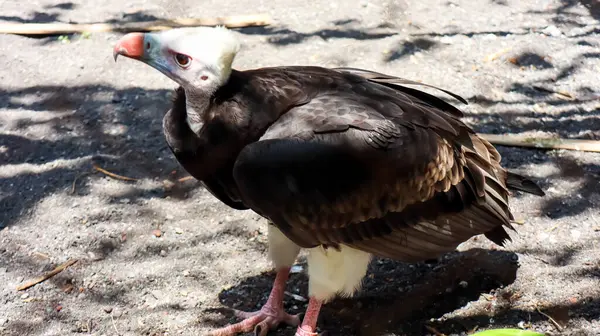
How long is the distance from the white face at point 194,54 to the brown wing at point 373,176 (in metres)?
0.38

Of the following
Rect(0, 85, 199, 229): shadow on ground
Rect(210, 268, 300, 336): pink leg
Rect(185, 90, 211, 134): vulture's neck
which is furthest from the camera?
Rect(0, 85, 199, 229): shadow on ground

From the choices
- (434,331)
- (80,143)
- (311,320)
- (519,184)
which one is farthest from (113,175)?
(519,184)

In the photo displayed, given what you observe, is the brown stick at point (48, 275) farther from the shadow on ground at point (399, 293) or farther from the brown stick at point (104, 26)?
the brown stick at point (104, 26)

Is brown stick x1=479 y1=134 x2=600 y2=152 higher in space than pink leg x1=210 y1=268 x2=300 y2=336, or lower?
higher

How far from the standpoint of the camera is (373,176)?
3.08 m

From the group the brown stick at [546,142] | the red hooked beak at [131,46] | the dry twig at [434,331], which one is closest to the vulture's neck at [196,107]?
the red hooked beak at [131,46]

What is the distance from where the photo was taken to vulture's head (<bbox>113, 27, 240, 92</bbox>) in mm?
2988

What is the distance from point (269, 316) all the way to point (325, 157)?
3.75ft

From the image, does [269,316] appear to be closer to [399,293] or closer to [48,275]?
[399,293]

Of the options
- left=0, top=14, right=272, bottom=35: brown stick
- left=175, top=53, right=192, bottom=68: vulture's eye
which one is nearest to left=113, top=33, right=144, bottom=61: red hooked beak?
left=175, top=53, right=192, bottom=68: vulture's eye

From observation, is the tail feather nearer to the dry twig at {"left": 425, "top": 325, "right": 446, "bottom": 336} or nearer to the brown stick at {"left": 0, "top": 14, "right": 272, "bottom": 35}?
the dry twig at {"left": 425, "top": 325, "right": 446, "bottom": 336}

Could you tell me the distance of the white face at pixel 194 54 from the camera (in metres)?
3.00

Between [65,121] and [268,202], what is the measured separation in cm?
268

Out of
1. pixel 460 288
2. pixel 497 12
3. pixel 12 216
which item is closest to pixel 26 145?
pixel 12 216
